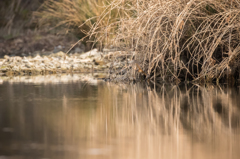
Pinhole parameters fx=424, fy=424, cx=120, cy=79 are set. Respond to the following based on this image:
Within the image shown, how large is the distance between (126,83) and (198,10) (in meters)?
1.14

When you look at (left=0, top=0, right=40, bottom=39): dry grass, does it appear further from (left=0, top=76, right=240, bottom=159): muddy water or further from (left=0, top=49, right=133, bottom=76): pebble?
(left=0, top=76, right=240, bottom=159): muddy water

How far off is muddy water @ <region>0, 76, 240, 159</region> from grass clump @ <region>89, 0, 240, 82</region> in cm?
59

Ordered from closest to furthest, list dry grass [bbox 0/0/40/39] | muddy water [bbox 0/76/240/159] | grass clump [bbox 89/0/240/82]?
muddy water [bbox 0/76/240/159] → grass clump [bbox 89/0/240/82] → dry grass [bbox 0/0/40/39]

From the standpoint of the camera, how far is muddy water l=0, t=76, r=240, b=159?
5.55 feet

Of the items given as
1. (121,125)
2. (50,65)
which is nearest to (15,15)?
(50,65)

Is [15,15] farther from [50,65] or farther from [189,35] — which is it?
[189,35]

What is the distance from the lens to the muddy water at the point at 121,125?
169 cm

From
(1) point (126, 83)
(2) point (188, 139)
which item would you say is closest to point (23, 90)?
(1) point (126, 83)

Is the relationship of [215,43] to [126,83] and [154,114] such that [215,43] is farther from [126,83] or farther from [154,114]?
[154,114]

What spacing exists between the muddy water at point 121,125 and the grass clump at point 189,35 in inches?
23.2

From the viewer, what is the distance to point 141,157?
5.24ft

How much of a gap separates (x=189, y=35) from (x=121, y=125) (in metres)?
2.43

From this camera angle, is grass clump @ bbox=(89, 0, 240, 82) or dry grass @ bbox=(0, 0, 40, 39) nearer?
grass clump @ bbox=(89, 0, 240, 82)

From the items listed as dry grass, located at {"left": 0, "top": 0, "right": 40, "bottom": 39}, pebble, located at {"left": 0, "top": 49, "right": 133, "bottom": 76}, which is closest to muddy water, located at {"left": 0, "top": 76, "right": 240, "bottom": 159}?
pebble, located at {"left": 0, "top": 49, "right": 133, "bottom": 76}
